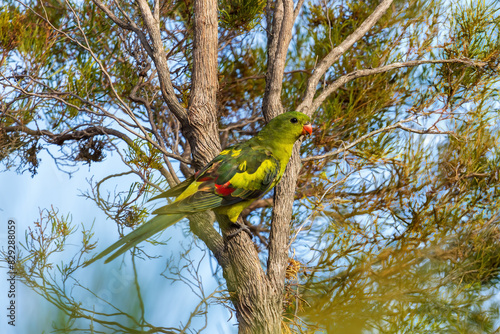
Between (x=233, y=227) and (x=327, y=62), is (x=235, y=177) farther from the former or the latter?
(x=327, y=62)

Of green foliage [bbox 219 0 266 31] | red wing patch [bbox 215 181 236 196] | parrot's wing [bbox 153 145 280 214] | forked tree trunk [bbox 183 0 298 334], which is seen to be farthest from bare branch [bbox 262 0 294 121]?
red wing patch [bbox 215 181 236 196]

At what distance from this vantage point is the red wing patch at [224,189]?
115cm

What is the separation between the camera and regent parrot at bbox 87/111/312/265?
1.10 m

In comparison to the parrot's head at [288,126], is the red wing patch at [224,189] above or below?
below

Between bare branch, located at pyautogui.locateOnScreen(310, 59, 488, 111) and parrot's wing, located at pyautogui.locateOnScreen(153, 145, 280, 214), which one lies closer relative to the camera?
parrot's wing, located at pyautogui.locateOnScreen(153, 145, 280, 214)

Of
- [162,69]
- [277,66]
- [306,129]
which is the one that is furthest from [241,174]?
[277,66]

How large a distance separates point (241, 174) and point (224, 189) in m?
0.07

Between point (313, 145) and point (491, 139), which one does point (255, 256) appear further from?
point (491, 139)

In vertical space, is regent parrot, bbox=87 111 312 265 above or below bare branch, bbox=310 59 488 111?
below

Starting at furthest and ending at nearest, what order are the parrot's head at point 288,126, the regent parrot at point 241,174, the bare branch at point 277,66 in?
the bare branch at point 277,66
the parrot's head at point 288,126
the regent parrot at point 241,174

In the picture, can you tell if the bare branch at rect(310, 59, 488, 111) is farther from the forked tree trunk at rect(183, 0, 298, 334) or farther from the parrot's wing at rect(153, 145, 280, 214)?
the parrot's wing at rect(153, 145, 280, 214)

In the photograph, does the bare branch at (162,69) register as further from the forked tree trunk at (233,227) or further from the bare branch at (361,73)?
the bare branch at (361,73)

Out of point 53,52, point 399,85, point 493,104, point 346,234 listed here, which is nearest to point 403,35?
point 399,85

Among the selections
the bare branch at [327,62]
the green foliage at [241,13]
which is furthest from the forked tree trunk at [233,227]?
the green foliage at [241,13]
